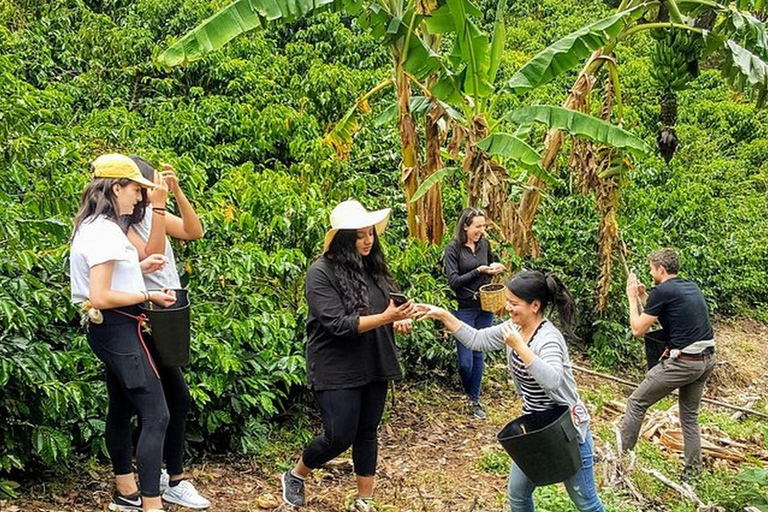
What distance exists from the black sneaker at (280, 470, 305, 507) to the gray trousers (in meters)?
2.65

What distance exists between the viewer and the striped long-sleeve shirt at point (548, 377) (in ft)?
11.4

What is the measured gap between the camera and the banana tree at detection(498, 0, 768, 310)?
7195 millimetres

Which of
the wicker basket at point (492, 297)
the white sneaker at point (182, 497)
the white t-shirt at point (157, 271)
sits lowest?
the white sneaker at point (182, 497)

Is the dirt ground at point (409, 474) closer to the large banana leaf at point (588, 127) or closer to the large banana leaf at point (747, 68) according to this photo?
the large banana leaf at point (588, 127)

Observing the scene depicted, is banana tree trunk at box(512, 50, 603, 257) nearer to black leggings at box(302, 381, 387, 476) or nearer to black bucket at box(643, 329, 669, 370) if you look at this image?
black bucket at box(643, 329, 669, 370)

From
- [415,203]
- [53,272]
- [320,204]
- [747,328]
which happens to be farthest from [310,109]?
[747,328]

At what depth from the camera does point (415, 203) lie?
7461 mm

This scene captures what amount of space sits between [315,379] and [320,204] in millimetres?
2271

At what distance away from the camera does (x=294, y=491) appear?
14.0 feet

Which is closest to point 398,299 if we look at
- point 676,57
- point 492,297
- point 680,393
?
point 492,297

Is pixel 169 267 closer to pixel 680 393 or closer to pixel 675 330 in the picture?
pixel 675 330

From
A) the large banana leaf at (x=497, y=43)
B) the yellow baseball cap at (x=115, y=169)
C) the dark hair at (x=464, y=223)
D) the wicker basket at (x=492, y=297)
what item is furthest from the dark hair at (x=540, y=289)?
the large banana leaf at (x=497, y=43)

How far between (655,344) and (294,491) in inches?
116

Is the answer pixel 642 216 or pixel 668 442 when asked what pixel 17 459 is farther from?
pixel 642 216
